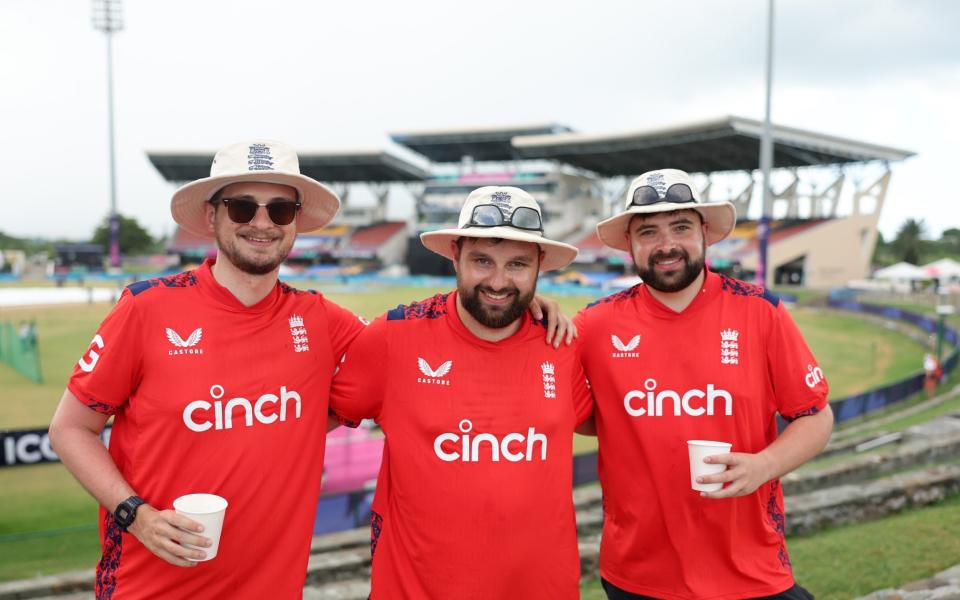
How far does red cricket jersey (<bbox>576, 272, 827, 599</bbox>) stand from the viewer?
274 centimetres

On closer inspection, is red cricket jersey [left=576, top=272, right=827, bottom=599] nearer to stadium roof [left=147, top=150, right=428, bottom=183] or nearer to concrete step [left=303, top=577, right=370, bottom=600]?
concrete step [left=303, top=577, right=370, bottom=600]

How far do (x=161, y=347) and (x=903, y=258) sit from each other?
6960 cm

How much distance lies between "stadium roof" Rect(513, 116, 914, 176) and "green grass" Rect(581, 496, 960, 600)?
41.7 metres

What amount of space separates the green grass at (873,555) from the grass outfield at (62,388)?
470 cm

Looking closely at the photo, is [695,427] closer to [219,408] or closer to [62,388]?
[219,408]

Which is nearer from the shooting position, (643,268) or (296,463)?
(296,463)

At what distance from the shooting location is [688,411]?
2.79 m

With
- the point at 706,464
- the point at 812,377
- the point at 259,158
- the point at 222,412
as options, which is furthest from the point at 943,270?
the point at 222,412

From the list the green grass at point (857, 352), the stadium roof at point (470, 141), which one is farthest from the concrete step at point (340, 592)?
the stadium roof at point (470, 141)

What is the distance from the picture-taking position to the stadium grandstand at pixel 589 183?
4691 centimetres

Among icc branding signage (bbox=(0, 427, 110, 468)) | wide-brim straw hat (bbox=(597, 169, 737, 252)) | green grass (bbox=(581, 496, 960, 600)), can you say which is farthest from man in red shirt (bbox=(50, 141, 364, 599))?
icc branding signage (bbox=(0, 427, 110, 468))

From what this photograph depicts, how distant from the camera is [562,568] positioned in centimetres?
263

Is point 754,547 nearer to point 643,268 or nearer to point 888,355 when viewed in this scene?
point 643,268


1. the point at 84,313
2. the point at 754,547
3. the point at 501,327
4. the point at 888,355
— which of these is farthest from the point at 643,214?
the point at 84,313
